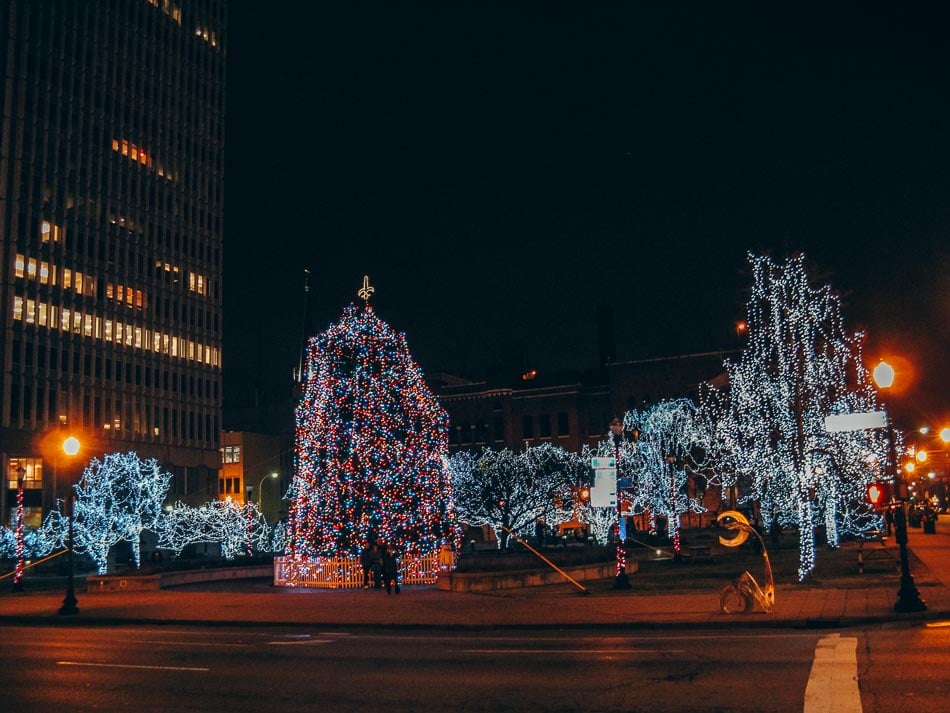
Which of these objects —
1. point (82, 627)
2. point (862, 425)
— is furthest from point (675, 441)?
point (82, 627)

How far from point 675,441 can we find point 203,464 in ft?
183

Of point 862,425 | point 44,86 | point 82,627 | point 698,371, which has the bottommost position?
point 82,627

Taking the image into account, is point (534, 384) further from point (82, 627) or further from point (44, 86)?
point (82, 627)

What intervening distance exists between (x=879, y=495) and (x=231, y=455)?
10161cm

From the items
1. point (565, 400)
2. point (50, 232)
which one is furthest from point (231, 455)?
point (565, 400)

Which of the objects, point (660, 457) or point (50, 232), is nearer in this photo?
point (660, 457)

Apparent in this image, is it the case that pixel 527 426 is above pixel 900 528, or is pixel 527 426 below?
above

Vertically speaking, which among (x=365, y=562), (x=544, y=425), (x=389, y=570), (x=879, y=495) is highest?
(x=544, y=425)

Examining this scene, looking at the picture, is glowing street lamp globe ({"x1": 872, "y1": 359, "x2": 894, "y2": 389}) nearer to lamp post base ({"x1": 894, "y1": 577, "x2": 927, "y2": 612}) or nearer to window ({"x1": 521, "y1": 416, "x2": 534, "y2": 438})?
lamp post base ({"x1": 894, "y1": 577, "x2": 927, "y2": 612})

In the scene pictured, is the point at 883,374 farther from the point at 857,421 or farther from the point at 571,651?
the point at 571,651

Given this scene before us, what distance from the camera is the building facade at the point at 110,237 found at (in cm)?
8375

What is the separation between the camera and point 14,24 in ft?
278

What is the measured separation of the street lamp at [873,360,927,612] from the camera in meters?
19.1

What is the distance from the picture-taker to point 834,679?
11562mm
